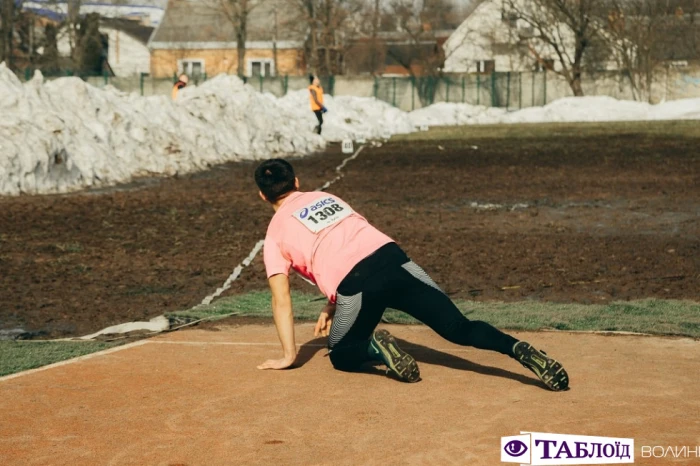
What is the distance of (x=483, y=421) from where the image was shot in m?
6.49

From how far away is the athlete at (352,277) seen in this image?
727cm

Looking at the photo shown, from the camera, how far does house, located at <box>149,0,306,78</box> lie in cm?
8294

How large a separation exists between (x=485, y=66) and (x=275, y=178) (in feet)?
273

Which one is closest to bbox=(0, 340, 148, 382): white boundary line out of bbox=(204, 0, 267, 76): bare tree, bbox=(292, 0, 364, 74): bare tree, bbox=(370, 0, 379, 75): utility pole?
bbox=(204, 0, 267, 76): bare tree

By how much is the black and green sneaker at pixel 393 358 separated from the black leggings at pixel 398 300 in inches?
5.9

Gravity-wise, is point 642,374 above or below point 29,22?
below

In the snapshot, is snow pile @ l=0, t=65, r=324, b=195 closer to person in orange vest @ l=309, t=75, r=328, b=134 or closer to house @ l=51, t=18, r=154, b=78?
person in orange vest @ l=309, t=75, r=328, b=134

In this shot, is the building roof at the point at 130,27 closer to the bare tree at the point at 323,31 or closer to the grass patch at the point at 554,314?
the bare tree at the point at 323,31

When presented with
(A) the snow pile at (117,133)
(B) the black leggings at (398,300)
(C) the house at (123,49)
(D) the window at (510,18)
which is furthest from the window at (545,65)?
(B) the black leggings at (398,300)

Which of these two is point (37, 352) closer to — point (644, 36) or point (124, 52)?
point (644, 36)

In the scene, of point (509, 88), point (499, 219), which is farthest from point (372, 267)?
point (509, 88)

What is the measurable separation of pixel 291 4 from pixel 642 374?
75.6m

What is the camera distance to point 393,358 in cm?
733

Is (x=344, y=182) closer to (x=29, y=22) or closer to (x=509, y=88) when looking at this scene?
(x=509, y=88)
